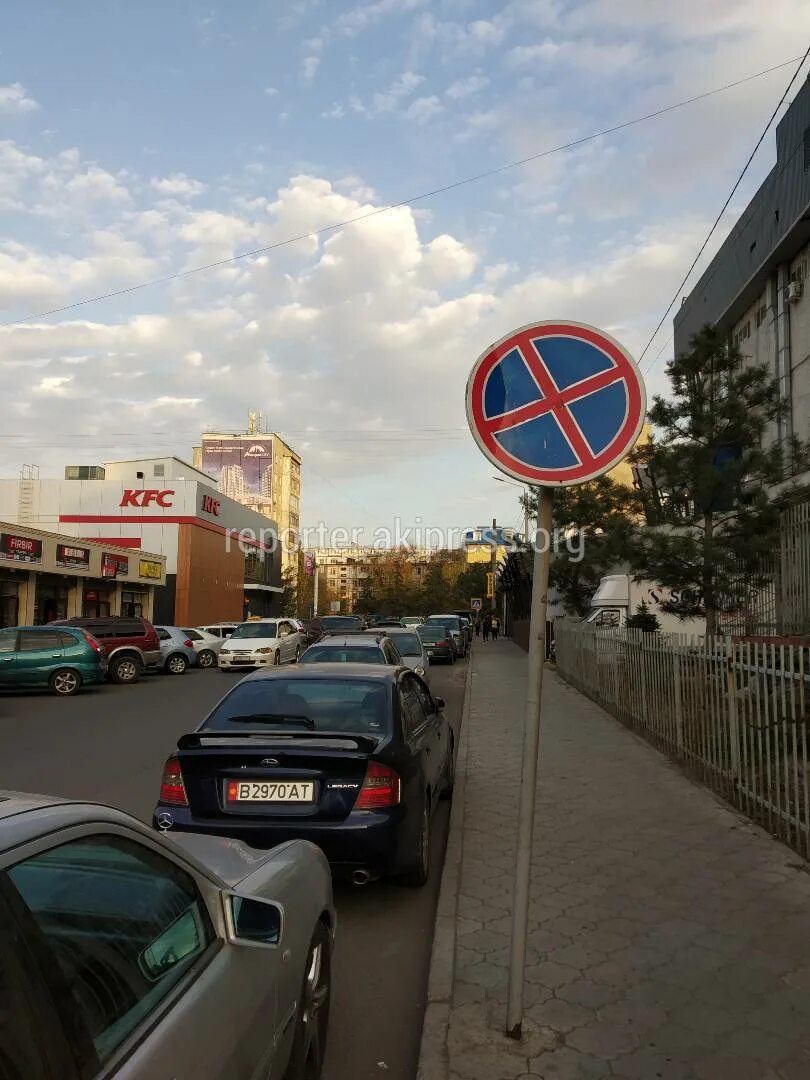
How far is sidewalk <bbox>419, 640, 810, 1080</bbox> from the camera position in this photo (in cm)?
331

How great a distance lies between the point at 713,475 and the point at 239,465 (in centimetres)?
10605

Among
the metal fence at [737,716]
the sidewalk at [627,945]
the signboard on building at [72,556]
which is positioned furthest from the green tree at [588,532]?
the signboard on building at [72,556]

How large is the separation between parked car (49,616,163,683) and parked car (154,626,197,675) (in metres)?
1.71

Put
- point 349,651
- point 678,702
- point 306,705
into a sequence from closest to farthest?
1. point 306,705
2. point 678,702
3. point 349,651

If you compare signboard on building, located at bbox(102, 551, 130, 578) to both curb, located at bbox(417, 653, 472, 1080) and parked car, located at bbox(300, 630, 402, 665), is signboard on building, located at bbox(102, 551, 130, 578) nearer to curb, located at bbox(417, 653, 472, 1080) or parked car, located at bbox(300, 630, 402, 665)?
parked car, located at bbox(300, 630, 402, 665)

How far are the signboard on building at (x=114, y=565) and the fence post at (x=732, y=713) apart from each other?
113 feet

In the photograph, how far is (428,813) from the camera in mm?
5801

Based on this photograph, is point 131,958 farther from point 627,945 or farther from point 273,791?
point 627,945

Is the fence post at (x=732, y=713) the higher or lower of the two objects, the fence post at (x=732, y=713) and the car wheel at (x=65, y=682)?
the higher

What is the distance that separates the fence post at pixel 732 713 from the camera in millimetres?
6961

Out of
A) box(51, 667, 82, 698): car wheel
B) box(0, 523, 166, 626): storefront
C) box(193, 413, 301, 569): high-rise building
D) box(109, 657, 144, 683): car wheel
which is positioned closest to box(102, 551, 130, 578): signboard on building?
box(0, 523, 166, 626): storefront

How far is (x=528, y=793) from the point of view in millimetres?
3531

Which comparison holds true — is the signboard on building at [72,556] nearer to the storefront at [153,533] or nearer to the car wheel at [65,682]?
the storefront at [153,533]

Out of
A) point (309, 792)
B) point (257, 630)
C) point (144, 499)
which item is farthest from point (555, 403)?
point (144, 499)
